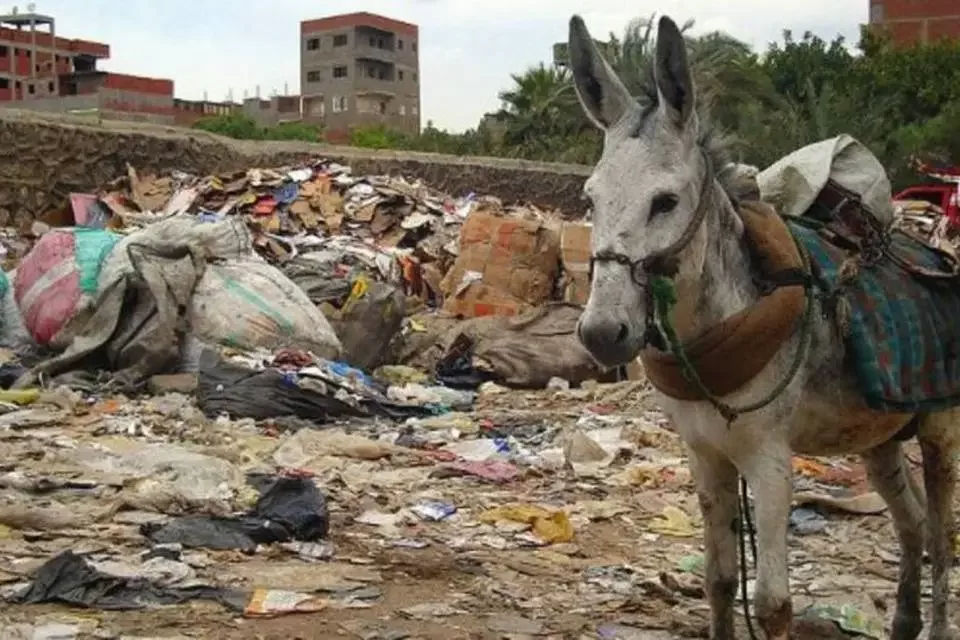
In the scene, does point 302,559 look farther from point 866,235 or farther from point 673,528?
point 866,235

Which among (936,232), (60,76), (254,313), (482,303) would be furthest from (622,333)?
(60,76)

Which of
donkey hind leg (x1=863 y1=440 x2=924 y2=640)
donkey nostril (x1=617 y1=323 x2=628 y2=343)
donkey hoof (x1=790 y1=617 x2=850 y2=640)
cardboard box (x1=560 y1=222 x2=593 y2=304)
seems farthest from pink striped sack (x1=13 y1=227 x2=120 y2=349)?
donkey nostril (x1=617 y1=323 x2=628 y2=343)

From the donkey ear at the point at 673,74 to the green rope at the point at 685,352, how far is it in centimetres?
37

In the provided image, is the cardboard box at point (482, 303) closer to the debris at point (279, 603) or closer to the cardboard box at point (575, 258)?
the cardboard box at point (575, 258)

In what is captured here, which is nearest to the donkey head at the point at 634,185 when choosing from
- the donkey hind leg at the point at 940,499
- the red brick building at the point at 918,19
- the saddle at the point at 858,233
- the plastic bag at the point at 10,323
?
the saddle at the point at 858,233

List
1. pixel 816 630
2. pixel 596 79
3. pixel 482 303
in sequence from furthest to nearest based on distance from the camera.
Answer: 1. pixel 482 303
2. pixel 816 630
3. pixel 596 79

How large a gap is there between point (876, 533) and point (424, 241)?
9.72 metres

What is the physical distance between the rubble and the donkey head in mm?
1530

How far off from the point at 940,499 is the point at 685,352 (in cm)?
121

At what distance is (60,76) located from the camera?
46969 mm

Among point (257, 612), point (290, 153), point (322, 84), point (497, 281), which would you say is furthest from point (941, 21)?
point (257, 612)

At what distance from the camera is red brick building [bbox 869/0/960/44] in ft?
120

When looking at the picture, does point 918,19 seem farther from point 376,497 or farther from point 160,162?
point 376,497

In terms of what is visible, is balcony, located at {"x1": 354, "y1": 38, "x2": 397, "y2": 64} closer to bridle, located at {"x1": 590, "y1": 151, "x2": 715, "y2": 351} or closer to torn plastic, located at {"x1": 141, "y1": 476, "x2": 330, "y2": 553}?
torn plastic, located at {"x1": 141, "y1": 476, "x2": 330, "y2": 553}
